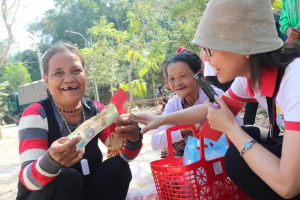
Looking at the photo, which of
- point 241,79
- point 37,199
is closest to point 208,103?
point 241,79

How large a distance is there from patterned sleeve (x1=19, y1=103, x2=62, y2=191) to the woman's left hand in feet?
2.79

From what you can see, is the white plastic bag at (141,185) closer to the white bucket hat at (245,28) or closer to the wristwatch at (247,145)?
the wristwatch at (247,145)

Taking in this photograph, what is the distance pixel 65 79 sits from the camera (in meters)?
1.74

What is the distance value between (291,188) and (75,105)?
1428 mm

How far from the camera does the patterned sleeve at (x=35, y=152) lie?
136 centimetres

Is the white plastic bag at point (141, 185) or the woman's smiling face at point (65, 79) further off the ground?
the woman's smiling face at point (65, 79)

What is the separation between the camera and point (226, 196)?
1.50 m

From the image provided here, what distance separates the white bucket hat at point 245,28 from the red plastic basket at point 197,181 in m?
0.61

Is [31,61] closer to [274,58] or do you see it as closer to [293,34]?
[293,34]

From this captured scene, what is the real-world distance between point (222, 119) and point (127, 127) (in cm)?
64

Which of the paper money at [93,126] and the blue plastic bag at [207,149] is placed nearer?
the paper money at [93,126]

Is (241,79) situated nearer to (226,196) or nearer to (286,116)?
(286,116)

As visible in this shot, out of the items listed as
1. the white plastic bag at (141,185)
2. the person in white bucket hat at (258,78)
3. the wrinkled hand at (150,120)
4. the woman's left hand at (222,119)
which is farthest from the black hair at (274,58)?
the white plastic bag at (141,185)

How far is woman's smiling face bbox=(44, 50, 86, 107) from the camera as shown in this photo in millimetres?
1751
